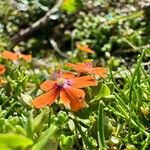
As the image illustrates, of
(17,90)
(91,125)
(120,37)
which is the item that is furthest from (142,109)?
(120,37)

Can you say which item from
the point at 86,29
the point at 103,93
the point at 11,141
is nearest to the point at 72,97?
the point at 103,93

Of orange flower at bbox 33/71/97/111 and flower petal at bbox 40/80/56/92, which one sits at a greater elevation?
orange flower at bbox 33/71/97/111

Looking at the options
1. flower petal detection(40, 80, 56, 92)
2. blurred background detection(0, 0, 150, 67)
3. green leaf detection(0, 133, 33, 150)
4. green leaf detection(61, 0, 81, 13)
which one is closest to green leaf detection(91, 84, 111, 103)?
flower petal detection(40, 80, 56, 92)

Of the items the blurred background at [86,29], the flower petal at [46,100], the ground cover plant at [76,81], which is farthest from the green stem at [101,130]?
the blurred background at [86,29]

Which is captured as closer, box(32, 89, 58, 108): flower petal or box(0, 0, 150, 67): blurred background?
box(32, 89, 58, 108): flower petal

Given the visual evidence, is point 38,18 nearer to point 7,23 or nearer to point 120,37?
point 7,23

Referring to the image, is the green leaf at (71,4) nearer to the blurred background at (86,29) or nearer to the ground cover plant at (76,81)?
the ground cover plant at (76,81)

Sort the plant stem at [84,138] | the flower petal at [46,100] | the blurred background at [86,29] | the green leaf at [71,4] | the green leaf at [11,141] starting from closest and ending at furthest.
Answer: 1. the green leaf at [11,141]
2. the flower petal at [46,100]
3. the plant stem at [84,138]
4. the green leaf at [71,4]
5. the blurred background at [86,29]

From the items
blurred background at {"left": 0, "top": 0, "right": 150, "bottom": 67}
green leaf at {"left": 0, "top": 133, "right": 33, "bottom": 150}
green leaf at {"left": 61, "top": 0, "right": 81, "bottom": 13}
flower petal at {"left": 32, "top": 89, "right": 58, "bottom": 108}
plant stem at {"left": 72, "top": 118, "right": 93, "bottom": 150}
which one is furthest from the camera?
blurred background at {"left": 0, "top": 0, "right": 150, "bottom": 67}

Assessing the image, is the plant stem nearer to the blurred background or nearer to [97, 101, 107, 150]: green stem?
[97, 101, 107, 150]: green stem
